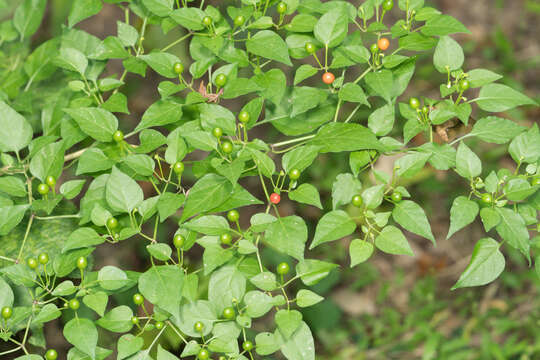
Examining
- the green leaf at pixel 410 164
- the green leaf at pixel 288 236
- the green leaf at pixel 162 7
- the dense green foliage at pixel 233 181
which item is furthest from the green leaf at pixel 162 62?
the green leaf at pixel 410 164

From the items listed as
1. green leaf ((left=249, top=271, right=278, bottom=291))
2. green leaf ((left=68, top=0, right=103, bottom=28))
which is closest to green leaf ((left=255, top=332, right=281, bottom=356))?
green leaf ((left=249, top=271, right=278, bottom=291))

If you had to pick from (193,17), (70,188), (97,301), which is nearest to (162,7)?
(193,17)

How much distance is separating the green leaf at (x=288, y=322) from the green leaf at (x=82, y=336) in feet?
1.15

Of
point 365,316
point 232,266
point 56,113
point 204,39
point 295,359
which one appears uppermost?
point 204,39

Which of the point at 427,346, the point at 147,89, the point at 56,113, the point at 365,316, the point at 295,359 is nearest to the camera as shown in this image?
the point at 295,359

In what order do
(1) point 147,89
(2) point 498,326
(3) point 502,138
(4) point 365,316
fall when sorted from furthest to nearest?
(1) point 147,89
(4) point 365,316
(2) point 498,326
(3) point 502,138

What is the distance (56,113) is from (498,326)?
1.97m

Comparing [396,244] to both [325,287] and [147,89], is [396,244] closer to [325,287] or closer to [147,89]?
[325,287]

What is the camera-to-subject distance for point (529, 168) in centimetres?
113

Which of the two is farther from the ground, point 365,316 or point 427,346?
point 427,346

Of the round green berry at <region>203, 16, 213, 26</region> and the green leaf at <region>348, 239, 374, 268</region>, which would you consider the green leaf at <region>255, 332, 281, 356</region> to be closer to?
the green leaf at <region>348, 239, 374, 268</region>

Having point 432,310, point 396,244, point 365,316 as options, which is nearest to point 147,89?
point 365,316

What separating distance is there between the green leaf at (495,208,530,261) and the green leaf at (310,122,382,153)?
0.28 metres

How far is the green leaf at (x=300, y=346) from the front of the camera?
1.08m
